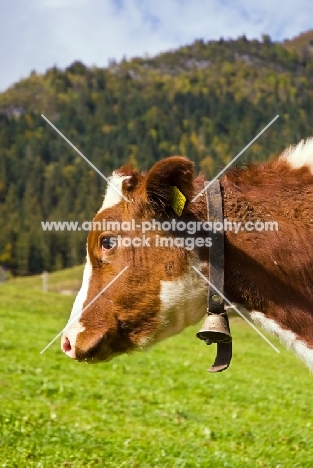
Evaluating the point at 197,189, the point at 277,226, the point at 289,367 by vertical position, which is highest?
the point at 197,189

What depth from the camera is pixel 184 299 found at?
421 cm

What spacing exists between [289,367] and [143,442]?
47.1 feet

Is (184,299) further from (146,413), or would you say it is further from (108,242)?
(146,413)

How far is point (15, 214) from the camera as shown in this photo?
143375mm

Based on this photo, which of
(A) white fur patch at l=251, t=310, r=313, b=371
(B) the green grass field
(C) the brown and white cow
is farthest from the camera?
(B) the green grass field

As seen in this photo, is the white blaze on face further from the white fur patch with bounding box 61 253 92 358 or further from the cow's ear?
the cow's ear

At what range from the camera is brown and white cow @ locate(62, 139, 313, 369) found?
4.05m

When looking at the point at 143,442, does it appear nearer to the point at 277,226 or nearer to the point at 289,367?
the point at 277,226

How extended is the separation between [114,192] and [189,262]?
0.83 metres

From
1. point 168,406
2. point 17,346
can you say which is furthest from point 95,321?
point 17,346

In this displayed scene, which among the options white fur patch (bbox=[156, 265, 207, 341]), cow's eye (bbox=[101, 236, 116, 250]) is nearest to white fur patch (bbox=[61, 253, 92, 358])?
cow's eye (bbox=[101, 236, 116, 250])

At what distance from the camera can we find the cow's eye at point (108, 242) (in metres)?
4.40

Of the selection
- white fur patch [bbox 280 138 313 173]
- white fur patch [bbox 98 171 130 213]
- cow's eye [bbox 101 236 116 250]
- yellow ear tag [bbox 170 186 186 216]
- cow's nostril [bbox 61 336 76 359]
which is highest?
white fur patch [bbox 280 138 313 173]

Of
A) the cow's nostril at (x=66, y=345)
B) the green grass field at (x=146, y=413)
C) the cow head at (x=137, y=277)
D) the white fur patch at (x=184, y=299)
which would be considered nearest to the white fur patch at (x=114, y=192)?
the cow head at (x=137, y=277)
